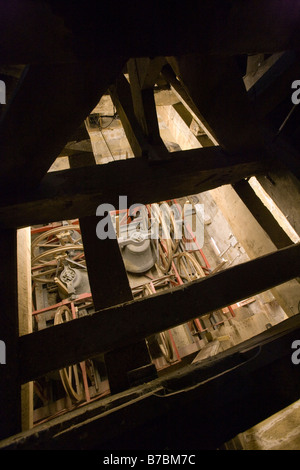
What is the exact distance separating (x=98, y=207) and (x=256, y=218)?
1.35 meters

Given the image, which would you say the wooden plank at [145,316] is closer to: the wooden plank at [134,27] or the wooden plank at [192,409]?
the wooden plank at [192,409]

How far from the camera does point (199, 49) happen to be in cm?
86

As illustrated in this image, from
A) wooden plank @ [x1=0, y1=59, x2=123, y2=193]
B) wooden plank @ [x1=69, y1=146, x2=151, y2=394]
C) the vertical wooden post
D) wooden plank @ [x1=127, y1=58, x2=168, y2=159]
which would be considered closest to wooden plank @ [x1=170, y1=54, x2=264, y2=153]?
wooden plank @ [x1=127, y1=58, x2=168, y2=159]

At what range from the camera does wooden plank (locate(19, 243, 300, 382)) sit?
108 centimetres

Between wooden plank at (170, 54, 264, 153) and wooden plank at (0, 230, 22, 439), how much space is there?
4.78 feet

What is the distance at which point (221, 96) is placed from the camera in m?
1.36

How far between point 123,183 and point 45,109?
1.80ft

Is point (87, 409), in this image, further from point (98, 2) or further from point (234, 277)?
point (98, 2)

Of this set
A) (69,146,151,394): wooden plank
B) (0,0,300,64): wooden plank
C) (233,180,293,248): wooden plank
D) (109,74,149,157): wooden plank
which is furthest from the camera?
(233,180,293,248): wooden plank

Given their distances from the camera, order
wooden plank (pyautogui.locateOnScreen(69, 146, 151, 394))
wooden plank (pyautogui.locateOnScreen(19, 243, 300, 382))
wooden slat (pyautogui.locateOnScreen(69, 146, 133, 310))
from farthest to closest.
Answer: wooden slat (pyautogui.locateOnScreen(69, 146, 133, 310))
wooden plank (pyautogui.locateOnScreen(69, 146, 151, 394))
wooden plank (pyautogui.locateOnScreen(19, 243, 300, 382))

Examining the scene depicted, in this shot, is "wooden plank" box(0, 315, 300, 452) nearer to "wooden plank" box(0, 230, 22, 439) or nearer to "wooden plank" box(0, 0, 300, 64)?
"wooden plank" box(0, 230, 22, 439)

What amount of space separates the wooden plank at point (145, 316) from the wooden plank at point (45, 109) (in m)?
0.87

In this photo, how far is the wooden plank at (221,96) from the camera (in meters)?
1.28
